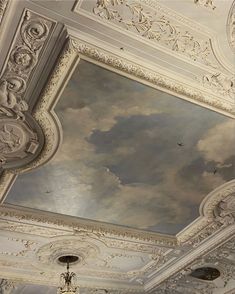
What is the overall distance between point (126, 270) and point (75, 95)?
611 cm

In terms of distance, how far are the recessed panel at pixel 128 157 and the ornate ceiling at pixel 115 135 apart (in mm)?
20

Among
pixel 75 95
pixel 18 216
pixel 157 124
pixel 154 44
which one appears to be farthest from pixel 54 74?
pixel 18 216

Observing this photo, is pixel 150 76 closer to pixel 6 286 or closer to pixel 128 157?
pixel 128 157

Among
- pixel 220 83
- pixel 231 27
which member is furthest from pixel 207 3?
pixel 220 83

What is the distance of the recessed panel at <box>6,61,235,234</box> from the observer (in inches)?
214

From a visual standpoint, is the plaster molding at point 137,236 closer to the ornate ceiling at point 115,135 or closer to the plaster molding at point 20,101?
the ornate ceiling at point 115,135

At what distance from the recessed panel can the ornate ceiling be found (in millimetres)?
20

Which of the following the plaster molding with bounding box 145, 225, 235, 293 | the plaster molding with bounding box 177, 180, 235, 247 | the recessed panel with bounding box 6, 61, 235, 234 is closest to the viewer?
the recessed panel with bounding box 6, 61, 235, 234

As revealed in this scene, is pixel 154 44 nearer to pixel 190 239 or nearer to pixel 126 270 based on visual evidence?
pixel 190 239

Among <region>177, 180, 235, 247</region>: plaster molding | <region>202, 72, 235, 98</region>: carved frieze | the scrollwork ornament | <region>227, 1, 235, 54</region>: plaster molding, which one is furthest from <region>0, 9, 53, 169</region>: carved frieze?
the scrollwork ornament

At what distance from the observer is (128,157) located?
6.39m

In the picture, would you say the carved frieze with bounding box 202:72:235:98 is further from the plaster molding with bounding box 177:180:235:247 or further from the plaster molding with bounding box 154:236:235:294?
the plaster molding with bounding box 154:236:235:294

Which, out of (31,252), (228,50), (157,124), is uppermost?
(228,50)

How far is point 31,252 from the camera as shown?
343 inches
